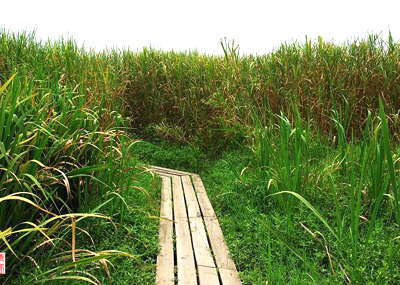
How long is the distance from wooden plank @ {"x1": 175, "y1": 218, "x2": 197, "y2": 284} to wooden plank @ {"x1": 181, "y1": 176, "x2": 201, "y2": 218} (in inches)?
10.8

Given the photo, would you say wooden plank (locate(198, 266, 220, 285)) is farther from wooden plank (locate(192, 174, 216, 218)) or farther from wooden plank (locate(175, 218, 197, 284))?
wooden plank (locate(192, 174, 216, 218))

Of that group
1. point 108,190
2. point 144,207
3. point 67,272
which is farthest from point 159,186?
point 67,272

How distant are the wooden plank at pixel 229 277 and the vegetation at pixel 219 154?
155mm

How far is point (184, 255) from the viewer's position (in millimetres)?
2635

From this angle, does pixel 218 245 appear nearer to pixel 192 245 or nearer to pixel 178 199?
pixel 192 245

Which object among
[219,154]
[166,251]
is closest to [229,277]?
[166,251]

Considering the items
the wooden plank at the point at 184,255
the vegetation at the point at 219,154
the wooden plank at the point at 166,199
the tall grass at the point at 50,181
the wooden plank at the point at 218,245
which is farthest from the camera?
the wooden plank at the point at 166,199

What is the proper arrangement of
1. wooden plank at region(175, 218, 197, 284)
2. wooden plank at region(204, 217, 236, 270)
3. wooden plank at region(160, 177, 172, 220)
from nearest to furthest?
wooden plank at region(175, 218, 197, 284) < wooden plank at region(204, 217, 236, 270) < wooden plank at region(160, 177, 172, 220)

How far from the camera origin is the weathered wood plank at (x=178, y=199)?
356 cm

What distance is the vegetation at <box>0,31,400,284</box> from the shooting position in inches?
86.8

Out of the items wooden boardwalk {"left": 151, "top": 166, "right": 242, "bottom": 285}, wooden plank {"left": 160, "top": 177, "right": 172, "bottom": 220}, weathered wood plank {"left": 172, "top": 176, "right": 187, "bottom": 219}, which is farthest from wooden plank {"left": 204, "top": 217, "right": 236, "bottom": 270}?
wooden plank {"left": 160, "top": 177, "right": 172, "bottom": 220}

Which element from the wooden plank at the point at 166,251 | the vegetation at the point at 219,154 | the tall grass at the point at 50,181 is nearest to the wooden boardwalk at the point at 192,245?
the wooden plank at the point at 166,251

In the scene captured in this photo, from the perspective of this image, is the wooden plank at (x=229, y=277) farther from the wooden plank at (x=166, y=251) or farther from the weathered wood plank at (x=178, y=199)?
the weathered wood plank at (x=178, y=199)

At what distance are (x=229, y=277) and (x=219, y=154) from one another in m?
3.96
